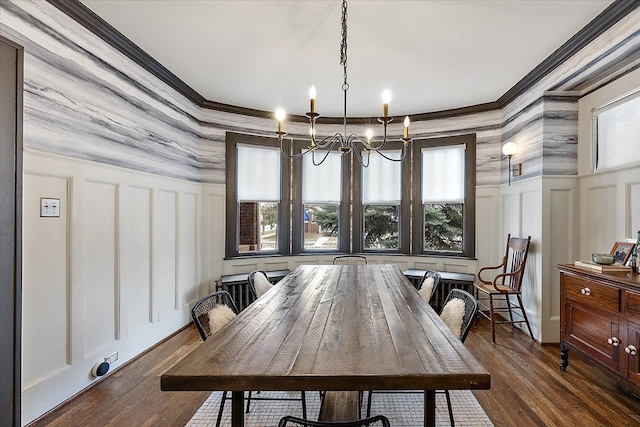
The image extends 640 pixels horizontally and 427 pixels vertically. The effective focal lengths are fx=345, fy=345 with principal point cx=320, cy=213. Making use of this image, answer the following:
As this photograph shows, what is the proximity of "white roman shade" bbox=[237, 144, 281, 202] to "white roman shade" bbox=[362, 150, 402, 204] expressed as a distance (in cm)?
139

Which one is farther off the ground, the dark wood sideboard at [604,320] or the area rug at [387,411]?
the dark wood sideboard at [604,320]

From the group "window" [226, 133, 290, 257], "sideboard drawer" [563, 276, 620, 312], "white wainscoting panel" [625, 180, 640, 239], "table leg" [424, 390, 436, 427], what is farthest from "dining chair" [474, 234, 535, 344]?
"window" [226, 133, 290, 257]

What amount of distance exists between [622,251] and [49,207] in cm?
432

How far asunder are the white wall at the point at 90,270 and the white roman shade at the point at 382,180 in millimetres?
2761

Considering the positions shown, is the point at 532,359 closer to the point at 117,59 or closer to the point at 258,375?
the point at 258,375

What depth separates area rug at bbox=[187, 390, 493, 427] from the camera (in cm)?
227

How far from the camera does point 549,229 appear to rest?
3600 mm

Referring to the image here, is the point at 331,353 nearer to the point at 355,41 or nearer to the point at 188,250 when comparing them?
the point at 355,41

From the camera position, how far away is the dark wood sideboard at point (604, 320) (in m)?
2.27

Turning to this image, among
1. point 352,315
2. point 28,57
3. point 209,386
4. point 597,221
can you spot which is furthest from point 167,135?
point 597,221

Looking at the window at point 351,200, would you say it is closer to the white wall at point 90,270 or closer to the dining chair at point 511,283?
the dining chair at point 511,283

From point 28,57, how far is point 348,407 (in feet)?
9.37

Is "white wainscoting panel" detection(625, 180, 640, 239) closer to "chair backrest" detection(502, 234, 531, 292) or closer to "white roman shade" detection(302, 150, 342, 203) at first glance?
"chair backrest" detection(502, 234, 531, 292)

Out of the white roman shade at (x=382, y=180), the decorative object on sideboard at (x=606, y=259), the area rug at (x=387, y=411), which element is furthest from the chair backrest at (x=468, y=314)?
the white roman shade at (x=382, y=180)
